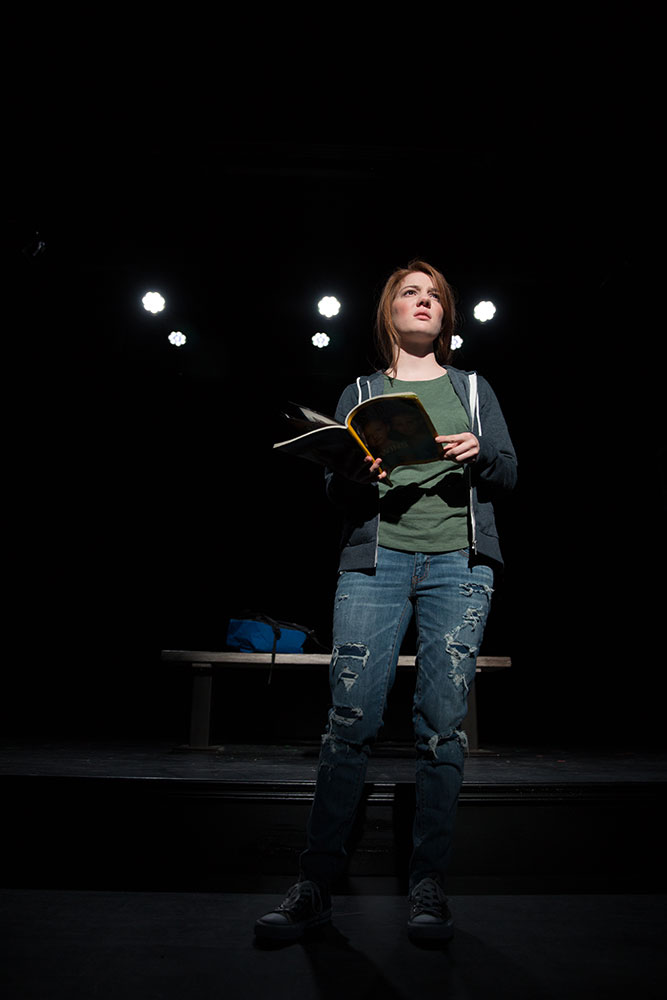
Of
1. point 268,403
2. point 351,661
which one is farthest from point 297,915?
point 268,403

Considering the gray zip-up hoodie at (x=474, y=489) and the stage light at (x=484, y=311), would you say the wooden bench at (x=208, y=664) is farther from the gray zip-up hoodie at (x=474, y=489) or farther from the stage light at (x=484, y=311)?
the stage light at (x=484, y=311)

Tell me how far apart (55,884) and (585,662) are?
3439 millimetres

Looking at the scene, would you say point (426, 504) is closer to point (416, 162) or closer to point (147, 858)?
point (147, 858)

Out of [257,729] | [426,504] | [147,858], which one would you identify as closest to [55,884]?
[147,858]

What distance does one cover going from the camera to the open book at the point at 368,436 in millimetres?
1181

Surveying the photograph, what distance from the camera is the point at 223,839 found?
64.5 inches

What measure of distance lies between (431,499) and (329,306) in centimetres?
274

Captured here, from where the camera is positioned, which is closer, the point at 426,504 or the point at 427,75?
the point at 426,504

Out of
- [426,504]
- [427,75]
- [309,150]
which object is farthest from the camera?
[309,150]

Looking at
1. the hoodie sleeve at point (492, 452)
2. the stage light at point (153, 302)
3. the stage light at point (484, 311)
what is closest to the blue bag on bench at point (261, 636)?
the hoodie sleeve at point (492, 452)

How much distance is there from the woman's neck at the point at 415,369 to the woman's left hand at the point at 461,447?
293 mm

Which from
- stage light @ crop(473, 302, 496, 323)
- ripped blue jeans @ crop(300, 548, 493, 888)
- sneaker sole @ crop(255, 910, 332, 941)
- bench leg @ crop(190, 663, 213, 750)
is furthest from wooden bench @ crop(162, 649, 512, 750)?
stage light @ crop(473, 302, 496, 323)

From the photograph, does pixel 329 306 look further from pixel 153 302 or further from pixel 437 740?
pixel 437 740

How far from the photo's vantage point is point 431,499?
1.38 metres
